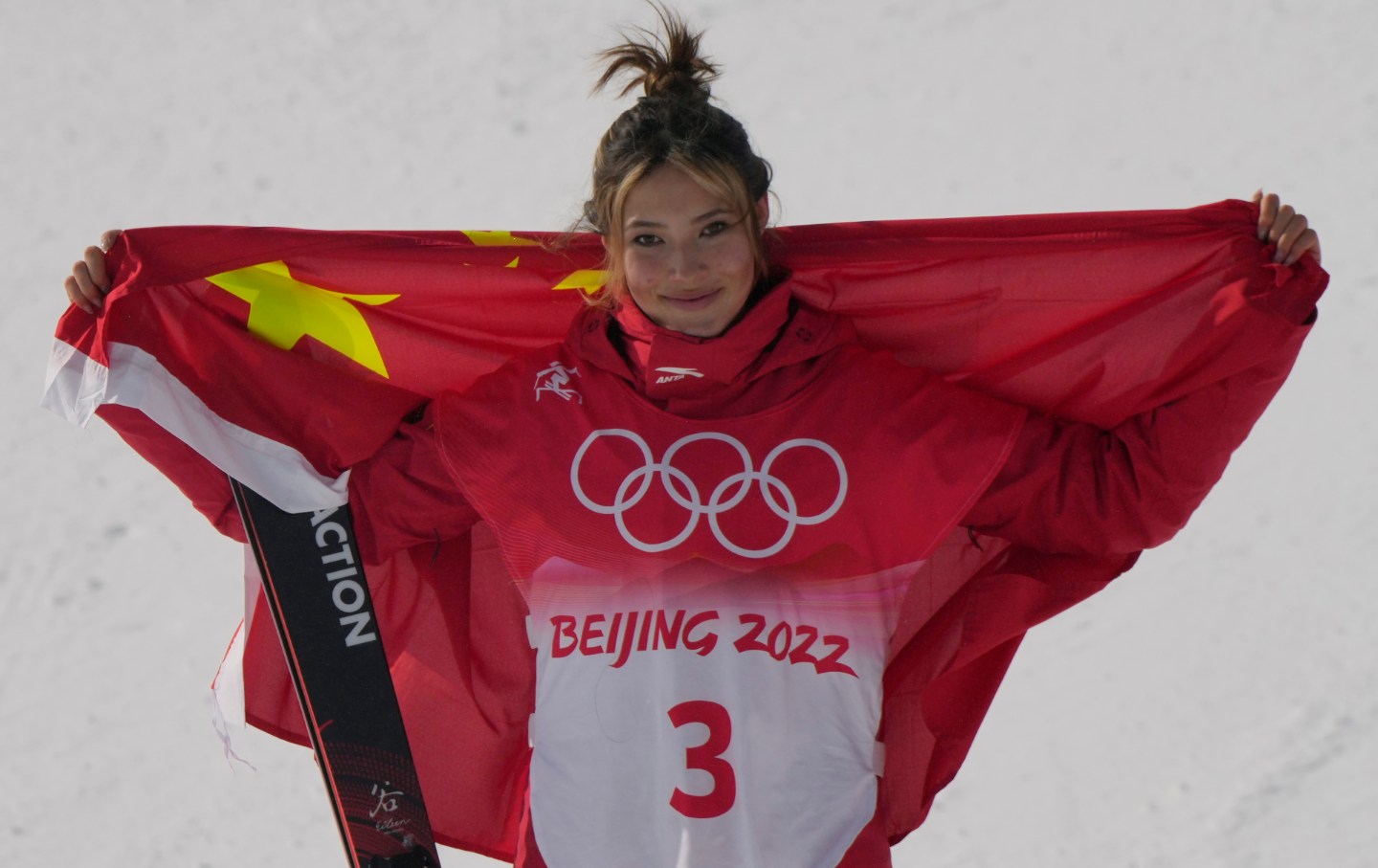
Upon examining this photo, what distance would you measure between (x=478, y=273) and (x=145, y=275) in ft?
1.61

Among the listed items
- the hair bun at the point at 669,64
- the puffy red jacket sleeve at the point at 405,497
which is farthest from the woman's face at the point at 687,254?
the puffy red jacket sleeve at the point at 405,497

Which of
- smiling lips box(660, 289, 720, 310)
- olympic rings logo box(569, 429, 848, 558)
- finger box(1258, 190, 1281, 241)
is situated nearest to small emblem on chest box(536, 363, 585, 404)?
olympic rings logo box(569, 429, 848, 558)

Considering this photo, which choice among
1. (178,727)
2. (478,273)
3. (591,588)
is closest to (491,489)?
(591,588)

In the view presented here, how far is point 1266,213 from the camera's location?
231cm

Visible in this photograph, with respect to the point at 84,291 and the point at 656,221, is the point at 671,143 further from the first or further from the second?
the point at 84,291

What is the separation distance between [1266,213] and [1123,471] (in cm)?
41

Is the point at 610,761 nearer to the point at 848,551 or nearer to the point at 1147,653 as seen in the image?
the point at 848,551

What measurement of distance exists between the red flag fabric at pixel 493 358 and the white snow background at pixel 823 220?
1.11 ft

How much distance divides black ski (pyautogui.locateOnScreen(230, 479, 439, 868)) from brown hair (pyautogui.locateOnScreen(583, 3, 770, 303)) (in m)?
0.60

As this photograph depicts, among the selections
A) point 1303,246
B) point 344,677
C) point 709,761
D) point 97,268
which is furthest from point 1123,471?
point 97,268

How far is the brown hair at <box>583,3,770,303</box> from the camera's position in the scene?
2312mm

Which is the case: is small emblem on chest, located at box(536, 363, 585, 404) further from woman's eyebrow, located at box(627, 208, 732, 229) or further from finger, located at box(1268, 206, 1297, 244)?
finger, located at box(1268, 206, 1297, 244)

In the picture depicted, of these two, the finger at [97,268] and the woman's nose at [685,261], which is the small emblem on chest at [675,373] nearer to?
the woman's nose at [685,261]

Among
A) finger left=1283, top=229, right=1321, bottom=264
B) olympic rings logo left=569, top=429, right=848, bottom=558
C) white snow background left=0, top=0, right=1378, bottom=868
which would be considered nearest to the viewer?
finger left=1283, top=229, right=1321, bottom=264
